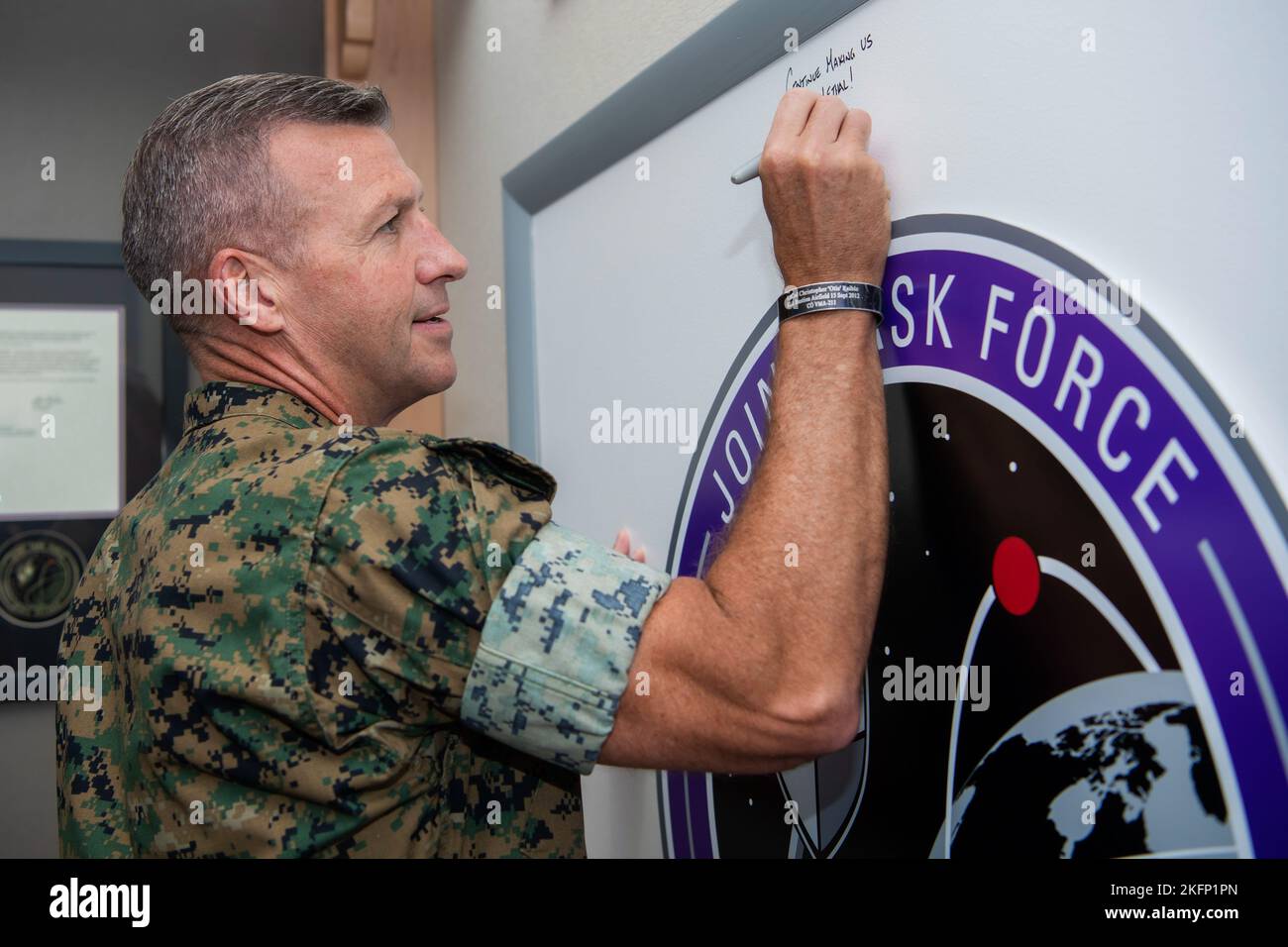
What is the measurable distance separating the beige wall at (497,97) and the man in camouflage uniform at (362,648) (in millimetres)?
427

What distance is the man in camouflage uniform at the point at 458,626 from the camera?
1.76 feet

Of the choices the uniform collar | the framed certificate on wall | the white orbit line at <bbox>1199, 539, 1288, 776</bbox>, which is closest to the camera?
the white orbit line at <bbox>1199, 539, 1288, 776</bbox>

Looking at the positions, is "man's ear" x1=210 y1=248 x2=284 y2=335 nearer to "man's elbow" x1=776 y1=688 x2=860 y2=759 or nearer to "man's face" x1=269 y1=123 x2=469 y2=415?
"man's face" x1=269 y1=123 x2=469 y2=415

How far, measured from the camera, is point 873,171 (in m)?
0.60

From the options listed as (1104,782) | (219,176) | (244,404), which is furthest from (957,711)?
(219,176)

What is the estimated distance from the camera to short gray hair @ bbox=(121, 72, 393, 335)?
0.75m

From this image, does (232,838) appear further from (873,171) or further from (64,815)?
(873,171)

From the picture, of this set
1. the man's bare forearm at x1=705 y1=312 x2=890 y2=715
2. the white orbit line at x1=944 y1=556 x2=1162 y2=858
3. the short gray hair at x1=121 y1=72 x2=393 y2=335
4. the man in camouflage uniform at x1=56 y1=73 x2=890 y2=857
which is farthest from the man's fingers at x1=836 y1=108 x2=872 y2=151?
the short gray hair at x1=121 y1=72 x2=393 y2=335

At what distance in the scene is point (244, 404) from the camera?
0.71 metres

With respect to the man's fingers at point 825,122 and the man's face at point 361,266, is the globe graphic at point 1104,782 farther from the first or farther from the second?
the man's face at point 361,266

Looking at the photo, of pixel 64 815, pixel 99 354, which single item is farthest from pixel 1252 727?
pixel 99 354

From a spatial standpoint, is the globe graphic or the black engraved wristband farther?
the black engraved wristband

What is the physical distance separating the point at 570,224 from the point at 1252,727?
29.5 inches

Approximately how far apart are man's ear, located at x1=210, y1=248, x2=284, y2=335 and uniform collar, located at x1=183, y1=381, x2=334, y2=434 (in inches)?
1.9
